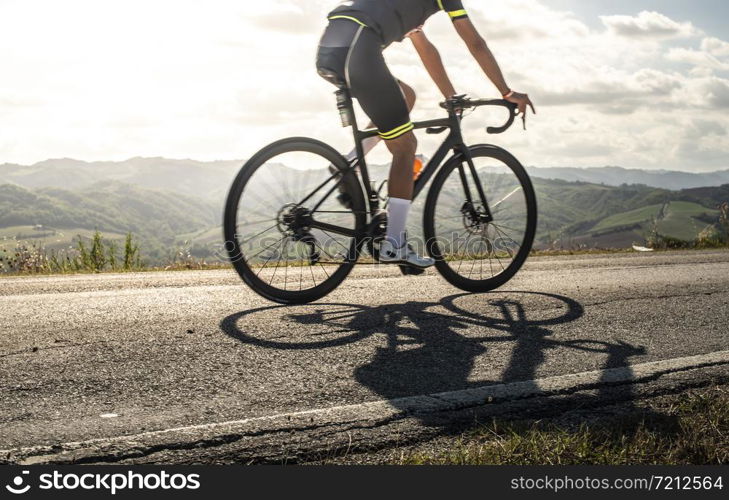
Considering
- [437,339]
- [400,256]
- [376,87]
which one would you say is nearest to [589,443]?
[437,339]

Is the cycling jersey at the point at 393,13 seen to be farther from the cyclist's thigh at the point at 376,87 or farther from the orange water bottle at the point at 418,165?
the orange water bottle at the point at 418,165

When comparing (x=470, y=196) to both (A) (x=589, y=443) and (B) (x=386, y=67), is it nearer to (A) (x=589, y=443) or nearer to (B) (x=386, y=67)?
(B) (x=386, y=67)

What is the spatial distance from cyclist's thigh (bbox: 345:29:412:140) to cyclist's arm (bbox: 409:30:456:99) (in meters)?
0.88

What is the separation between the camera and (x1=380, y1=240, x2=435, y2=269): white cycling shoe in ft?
16.3

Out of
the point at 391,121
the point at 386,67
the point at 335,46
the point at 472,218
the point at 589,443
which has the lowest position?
the point at 589,443

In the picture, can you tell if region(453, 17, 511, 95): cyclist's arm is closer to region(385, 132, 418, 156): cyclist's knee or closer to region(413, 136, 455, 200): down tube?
region(413, 136, 455, 200): down tube

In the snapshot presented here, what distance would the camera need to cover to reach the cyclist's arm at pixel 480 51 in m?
5.17

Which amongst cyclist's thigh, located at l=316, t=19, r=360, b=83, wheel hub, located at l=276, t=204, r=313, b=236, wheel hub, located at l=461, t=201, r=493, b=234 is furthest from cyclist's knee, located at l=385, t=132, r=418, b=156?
wheel hub, located at l=461, t=201, r=493, b=234

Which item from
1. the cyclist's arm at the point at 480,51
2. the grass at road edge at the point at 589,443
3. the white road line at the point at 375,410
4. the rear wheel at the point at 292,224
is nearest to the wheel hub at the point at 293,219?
the rear wheel at the point at 292,224

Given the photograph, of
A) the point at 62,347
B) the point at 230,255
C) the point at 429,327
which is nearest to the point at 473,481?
the point at 429,327

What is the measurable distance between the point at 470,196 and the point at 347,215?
4.07ft

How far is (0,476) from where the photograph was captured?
221cm

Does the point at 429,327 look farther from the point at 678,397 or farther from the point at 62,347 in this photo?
the point at 62,347

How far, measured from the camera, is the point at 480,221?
227 inches
